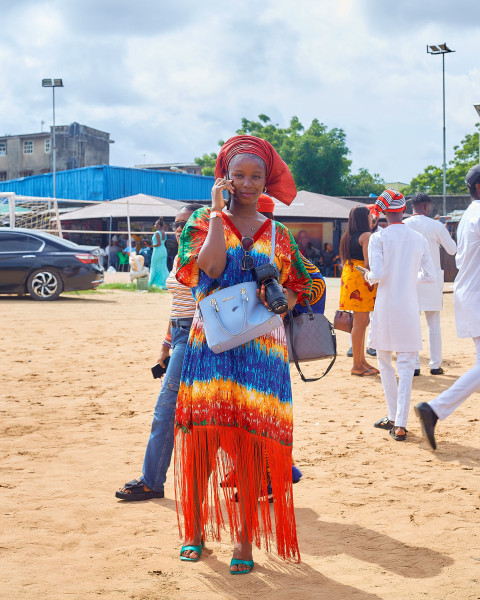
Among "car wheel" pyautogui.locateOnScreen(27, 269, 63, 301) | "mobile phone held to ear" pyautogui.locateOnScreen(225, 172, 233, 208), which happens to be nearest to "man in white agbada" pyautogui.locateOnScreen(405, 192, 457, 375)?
"mobile phone held to ear" pyautogui.locateOnScreen(225, 172, 233, 208)

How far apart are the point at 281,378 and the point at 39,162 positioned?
62243mm

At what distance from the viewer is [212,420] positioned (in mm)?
3281

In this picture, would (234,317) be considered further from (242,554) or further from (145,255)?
(145,255)

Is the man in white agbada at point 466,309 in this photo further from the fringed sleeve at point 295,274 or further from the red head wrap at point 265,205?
the fringed sleeve at point 295,274

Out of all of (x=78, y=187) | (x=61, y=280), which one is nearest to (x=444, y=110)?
(x=78, y=187)

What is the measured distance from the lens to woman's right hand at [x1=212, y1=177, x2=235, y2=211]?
3.25 meters

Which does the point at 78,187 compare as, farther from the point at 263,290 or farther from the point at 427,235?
the point at 263,290

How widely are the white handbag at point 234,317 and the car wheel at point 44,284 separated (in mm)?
14376

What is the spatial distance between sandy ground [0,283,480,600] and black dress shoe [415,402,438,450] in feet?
0.69

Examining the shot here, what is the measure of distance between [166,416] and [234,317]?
1.26 m

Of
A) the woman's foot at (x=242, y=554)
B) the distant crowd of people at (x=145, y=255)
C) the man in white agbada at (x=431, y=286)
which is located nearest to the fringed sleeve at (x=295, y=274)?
the woman's foot at (x=242, y=554)

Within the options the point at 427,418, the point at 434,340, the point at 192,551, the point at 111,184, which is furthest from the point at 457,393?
the point at 111,184

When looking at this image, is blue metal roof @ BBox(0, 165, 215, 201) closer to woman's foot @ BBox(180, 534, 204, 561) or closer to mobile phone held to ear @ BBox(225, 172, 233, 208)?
mobile phone held to ear @ BBox(225, 172, 233, 208)

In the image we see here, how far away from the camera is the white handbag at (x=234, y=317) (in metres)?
3.15
